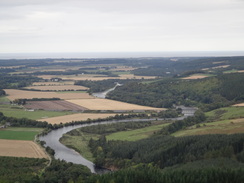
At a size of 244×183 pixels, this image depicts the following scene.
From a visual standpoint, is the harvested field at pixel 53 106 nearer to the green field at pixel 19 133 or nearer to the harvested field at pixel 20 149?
the green field at pixel 19 133

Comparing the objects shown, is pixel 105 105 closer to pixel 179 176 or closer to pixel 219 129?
pixel 219 129

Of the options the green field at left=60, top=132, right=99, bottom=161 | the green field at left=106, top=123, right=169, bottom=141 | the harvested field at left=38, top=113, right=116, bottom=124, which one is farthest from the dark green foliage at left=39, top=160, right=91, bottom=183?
the harvested field at left=38, top=113, right=116, bottom=124

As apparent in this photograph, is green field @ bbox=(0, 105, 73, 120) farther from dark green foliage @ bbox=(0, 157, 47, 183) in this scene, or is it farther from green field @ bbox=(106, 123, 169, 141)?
dark green foliage @ bbox=(0, 157, 47, 183)

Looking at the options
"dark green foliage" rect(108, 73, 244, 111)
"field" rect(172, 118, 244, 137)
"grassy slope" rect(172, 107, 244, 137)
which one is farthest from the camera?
"dark green foliage" rect(108, 73, 244, 111)

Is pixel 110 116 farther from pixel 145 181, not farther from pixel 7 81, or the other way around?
pixel 7 81

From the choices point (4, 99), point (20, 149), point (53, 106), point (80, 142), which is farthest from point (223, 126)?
point (4, 99)

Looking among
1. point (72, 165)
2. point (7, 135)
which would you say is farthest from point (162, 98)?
point (72, 165)
